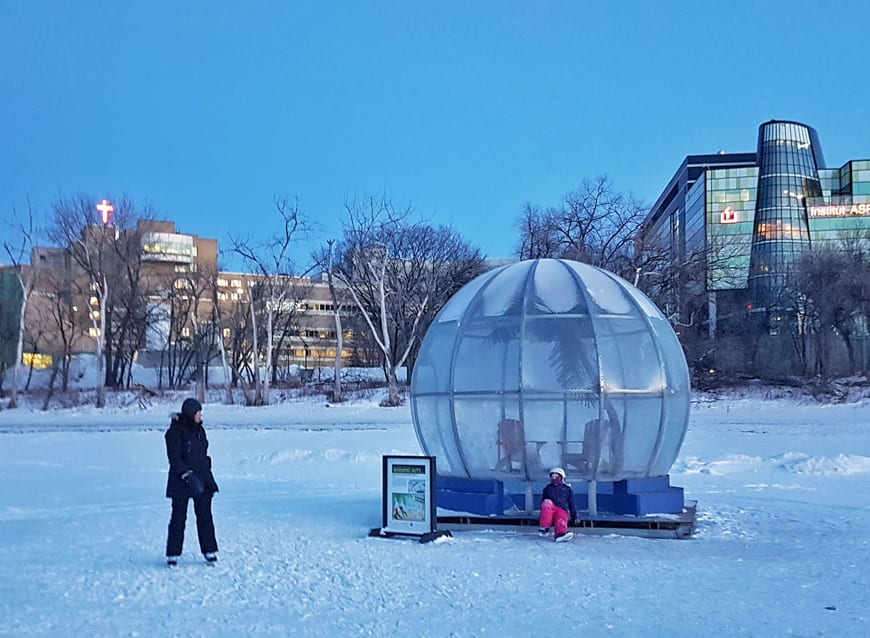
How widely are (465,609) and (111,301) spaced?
1910 inches

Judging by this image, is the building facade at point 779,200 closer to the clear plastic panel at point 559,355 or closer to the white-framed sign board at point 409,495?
the clear plastic panel at point 559,355

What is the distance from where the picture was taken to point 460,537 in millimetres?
10648

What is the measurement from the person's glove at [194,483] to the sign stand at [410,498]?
2320 mm

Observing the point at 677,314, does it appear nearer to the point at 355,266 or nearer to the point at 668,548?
the point at 355,266

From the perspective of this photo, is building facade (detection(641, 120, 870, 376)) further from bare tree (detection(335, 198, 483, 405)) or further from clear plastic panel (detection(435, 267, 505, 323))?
clear plastic panel (detection(435, 267, 505, 323))

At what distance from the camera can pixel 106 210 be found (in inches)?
1934

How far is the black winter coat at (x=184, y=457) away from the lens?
9000 millimetres

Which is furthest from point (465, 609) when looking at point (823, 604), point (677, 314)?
point (677, 314)

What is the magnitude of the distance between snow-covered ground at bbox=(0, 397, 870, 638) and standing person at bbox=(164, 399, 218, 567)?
225 millimetres

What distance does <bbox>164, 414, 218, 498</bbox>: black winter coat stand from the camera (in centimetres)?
900

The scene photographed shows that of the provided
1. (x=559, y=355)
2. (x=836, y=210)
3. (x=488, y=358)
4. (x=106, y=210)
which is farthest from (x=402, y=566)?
(x=836, y=210)

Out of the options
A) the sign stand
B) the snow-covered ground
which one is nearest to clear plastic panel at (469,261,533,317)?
the sign stand

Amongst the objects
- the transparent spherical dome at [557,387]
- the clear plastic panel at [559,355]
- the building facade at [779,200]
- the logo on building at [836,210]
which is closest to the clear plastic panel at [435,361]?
the transparent spherical dome at [557,387]

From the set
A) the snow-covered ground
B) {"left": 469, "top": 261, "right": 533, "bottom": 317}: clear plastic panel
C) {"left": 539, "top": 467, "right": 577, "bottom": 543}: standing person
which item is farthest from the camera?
{"left": 469, "top": 261, "right": 533, "bottom": 317}: clear plastic panel
